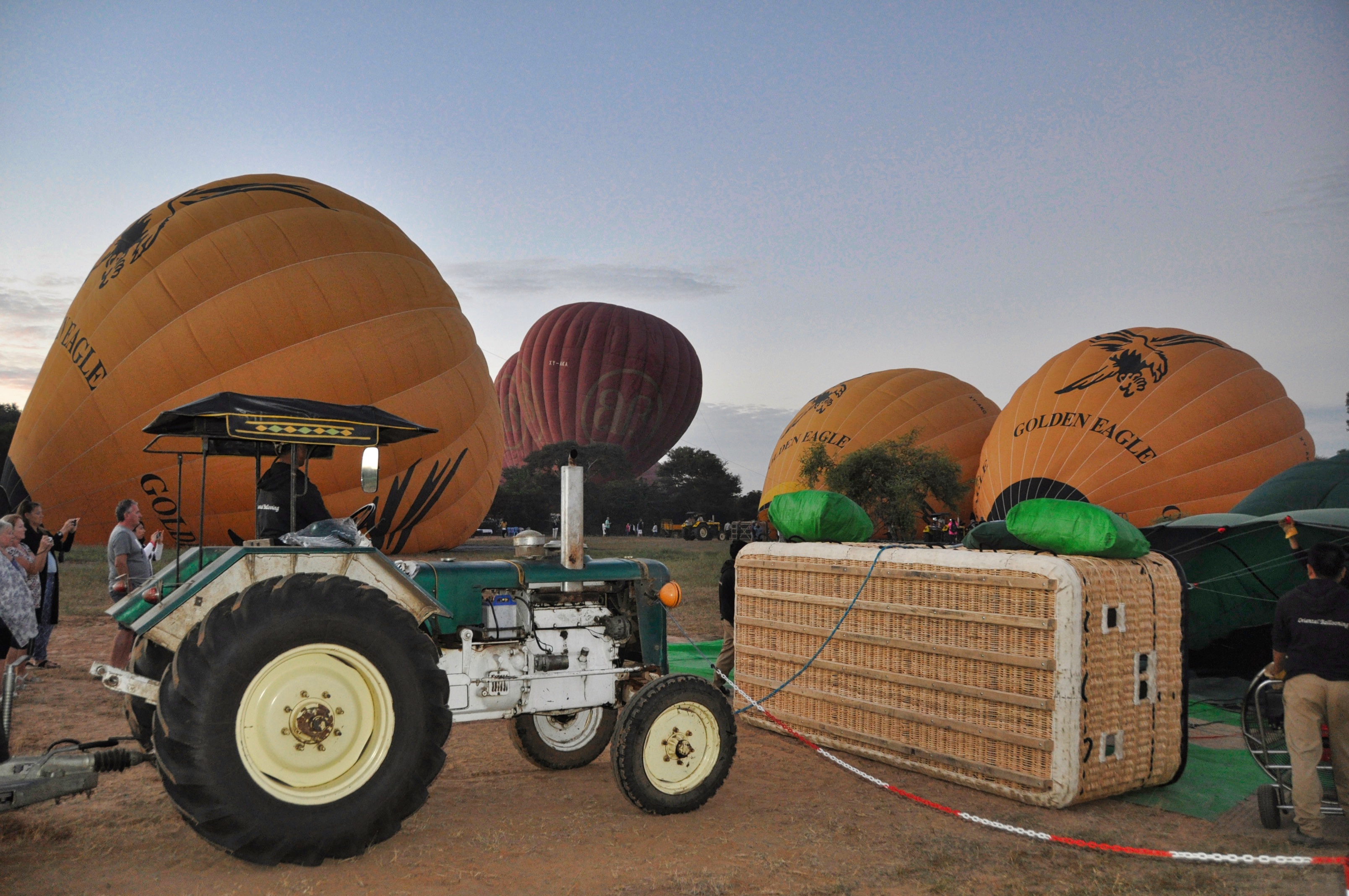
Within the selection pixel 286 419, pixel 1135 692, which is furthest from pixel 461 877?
pixel 1135 692

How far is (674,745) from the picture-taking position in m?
5.25

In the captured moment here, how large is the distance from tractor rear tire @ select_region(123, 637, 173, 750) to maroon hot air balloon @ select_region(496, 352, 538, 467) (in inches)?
2096

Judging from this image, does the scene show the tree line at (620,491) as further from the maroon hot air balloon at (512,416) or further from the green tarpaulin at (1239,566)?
the green tarpaulin at (1239,566)

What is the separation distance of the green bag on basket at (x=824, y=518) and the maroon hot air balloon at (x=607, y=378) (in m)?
45.5

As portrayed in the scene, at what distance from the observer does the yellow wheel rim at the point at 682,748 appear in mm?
5172

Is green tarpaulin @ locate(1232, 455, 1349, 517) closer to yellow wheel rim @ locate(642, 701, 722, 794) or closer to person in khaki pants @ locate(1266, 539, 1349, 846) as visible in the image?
person in khaki pants @ locate(1266, 539, 1349, 846)

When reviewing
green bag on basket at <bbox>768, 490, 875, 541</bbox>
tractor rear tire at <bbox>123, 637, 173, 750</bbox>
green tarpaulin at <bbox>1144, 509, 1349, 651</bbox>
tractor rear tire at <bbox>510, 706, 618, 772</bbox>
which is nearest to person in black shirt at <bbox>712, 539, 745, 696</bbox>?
green bag on basket at <bbox>768, 490, 875, 541</bbox>

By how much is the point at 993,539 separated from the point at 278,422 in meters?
4.63

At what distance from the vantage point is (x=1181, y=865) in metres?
4.56

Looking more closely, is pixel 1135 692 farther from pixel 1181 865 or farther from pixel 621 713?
pixel 621 713

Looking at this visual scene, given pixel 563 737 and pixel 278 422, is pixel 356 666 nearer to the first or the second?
pixel 278 422

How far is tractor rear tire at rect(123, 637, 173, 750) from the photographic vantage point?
482cm

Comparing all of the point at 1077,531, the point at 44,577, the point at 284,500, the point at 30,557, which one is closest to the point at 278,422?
the point at 284,500

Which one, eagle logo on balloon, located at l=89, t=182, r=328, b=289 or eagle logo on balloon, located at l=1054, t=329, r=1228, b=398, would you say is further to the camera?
eagle logo on balloon, located at l=1054, t=329, r=1228, b=398
